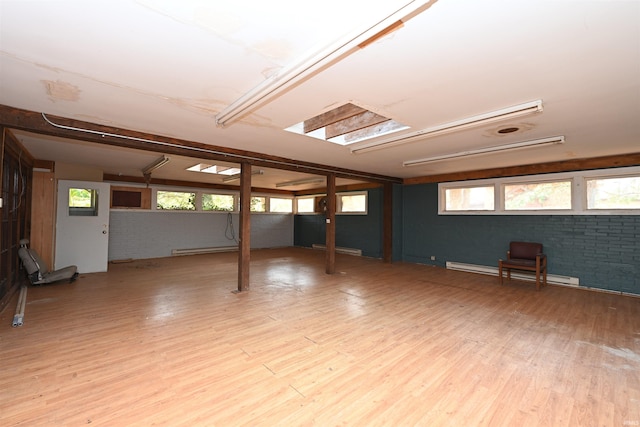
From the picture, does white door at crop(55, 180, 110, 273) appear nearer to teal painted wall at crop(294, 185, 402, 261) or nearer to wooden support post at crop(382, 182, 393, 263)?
teal painted wall at crop(294, 185, 402, 261)

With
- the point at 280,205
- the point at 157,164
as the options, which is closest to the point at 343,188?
the point at 280,205

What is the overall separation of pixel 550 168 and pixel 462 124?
11.9 ft

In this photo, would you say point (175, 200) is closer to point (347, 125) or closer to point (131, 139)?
point (131, 139)

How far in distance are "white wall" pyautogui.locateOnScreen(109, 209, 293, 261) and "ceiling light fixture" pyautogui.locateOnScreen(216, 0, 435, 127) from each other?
6737 mm

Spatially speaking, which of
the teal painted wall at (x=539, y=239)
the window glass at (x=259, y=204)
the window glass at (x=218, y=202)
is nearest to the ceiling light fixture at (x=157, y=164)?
the window glass at (x=218, y=202)

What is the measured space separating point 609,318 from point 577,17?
13.0 feet

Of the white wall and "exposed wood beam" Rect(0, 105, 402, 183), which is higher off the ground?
"exposed wood beam" Rect(0, 105, 402, 183)

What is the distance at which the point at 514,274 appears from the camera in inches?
228

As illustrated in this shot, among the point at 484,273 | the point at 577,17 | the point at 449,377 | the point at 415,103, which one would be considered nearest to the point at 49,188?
the point at 415,103

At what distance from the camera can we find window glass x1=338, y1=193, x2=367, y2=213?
8.98 metres

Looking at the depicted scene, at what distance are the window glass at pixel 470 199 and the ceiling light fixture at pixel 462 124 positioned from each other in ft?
12.4

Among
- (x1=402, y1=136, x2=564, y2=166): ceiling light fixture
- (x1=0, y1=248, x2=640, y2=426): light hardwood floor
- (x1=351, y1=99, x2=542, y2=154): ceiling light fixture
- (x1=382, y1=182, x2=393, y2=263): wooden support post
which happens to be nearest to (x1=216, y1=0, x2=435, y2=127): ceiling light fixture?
(x1=351, y1=99, x2=542, y2=154): ceiling light fixture

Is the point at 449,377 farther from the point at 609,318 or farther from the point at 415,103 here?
the point at 609,318

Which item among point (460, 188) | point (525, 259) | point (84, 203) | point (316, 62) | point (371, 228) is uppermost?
point (316, 62)
